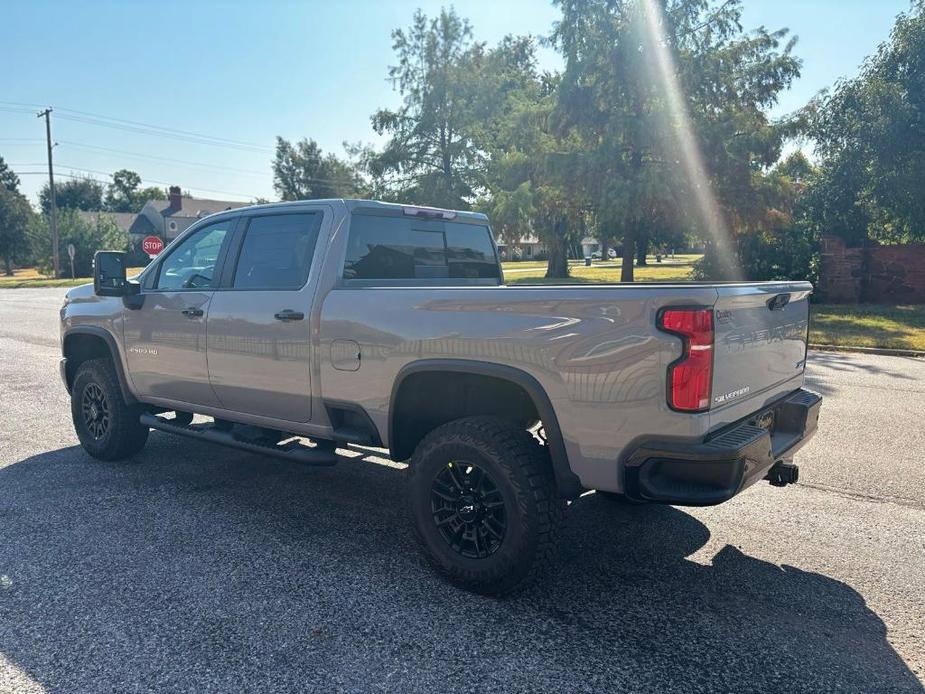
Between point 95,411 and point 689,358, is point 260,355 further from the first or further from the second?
point 689,358

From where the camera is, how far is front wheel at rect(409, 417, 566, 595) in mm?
3236

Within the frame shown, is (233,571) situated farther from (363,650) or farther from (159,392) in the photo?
(159,392)

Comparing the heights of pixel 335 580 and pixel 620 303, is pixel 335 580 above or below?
below

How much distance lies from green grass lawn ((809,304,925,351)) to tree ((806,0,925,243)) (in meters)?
2.74

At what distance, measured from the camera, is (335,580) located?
3592 mm

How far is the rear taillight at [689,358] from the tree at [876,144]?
18517 mm

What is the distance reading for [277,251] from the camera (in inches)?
178

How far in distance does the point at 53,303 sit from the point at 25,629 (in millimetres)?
24989

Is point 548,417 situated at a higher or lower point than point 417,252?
lower

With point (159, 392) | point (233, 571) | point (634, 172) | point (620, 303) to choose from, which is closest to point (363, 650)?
point (233, 571)

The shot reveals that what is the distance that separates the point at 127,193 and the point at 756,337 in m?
132

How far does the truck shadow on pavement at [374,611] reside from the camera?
278cm

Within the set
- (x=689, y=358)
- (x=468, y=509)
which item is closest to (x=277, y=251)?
(x=468, y=509)

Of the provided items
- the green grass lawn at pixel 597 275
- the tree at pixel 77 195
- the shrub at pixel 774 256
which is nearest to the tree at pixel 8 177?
the tree at pixel 77 195
